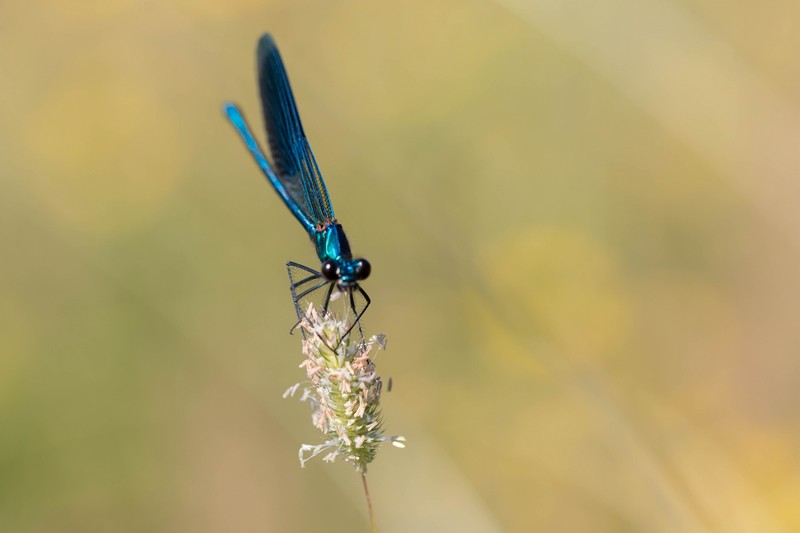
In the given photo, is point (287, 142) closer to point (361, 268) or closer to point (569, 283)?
point (361, 268)

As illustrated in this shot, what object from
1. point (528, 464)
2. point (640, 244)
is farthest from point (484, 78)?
point (528, 464)

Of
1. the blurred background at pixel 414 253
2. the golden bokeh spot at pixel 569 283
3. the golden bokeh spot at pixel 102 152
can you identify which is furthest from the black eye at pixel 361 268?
the golden bokeh spot at pixel 102 152

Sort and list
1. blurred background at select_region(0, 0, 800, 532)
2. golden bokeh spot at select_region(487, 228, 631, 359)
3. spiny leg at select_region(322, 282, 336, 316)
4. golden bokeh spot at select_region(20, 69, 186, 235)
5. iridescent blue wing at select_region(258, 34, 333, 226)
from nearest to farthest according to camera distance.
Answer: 1. spiny leg at select_region(322, 282, 336, 316)
2. iridescent blue wing at select_region(258, 34, 333, 226)
3. blurred background at select_region(0, 0, 800, 532)
4. golden bokeh spot at select_region(487, 228, 631, 359)
5. golden bokeh spot at select_region(20, 69, 186, 235)

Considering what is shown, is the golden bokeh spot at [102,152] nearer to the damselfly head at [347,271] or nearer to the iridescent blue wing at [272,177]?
the iridescent blue wing at [272,177]

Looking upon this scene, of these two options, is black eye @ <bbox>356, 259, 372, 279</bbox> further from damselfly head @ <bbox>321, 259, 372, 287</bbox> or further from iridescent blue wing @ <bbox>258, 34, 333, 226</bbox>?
iridescent blue wing @ <bbox>258, 34, 333, 226</bbox>

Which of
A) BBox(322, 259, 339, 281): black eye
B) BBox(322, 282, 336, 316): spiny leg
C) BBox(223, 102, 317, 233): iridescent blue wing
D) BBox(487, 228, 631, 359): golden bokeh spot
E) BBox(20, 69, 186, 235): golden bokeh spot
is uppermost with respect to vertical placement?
BBox(20, 69, 186, 235): golden bokeh spot

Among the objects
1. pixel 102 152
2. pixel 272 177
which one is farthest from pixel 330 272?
pixel 102 152

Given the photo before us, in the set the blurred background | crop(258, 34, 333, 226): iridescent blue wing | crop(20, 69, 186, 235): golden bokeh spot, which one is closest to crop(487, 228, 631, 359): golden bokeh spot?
the blurred background
